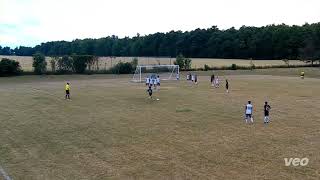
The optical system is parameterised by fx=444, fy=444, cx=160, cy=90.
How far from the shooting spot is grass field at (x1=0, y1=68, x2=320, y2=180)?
1605 cm

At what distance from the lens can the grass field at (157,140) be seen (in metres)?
16.0

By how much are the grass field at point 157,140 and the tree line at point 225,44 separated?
76797 mm

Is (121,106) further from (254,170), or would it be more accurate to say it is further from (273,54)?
(273,54)

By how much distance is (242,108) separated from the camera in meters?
31.9

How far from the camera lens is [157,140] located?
2112cm

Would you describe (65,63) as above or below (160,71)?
above

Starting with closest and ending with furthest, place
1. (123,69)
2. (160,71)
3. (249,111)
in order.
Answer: (249,111) < (160,71) < (123,69)

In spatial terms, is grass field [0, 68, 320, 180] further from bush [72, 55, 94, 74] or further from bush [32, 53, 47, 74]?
bush [72, 55, 94, 74]

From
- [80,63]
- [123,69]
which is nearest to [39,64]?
[80,63]

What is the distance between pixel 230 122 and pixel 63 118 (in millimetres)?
10716

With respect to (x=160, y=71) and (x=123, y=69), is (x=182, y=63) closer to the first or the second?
(x=123, y=69)

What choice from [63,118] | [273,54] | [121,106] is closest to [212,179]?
[63,118]

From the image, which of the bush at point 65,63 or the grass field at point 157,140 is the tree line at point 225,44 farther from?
the grass field at point 157,140

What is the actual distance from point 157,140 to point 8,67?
61.0m
